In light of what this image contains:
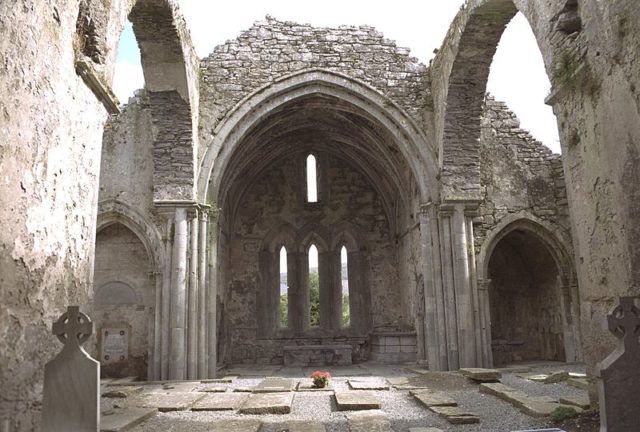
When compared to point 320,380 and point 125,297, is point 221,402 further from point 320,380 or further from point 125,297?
point 125,297

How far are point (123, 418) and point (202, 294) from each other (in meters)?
5.51

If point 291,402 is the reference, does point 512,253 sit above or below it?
above

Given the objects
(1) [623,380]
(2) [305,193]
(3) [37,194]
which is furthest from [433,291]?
(3) [37,194]

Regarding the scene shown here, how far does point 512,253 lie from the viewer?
15.0 metres

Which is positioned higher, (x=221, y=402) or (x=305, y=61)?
(x=305, y=61)

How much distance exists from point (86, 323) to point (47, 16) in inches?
98.5

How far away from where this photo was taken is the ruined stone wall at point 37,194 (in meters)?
3.78

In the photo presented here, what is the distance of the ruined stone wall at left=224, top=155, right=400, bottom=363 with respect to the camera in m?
16.0

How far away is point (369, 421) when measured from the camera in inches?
225

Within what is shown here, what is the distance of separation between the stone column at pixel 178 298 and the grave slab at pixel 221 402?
2802 millimetres

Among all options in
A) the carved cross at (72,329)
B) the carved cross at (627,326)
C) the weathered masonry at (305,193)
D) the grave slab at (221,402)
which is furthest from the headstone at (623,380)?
the grave slab at (221,402)

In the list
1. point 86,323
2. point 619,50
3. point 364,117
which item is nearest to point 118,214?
point 364,117

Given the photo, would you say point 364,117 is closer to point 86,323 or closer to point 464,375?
point 464,375

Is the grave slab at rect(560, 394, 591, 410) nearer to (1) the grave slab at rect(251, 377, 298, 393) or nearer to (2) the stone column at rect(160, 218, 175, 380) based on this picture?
(1) the grave slab at rect(251, 377, 298, 393)
